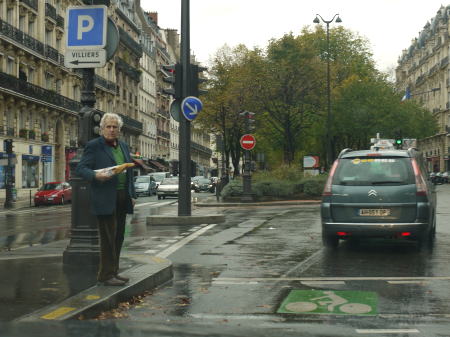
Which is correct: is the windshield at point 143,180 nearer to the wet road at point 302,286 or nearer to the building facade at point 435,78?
the wet road at point 302,286

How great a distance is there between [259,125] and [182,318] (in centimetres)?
5080

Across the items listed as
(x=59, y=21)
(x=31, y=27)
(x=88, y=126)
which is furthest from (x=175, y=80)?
(x=59, y=21)

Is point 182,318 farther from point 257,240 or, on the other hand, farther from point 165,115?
point 165,115

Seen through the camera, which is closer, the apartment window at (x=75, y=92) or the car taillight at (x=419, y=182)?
the car taillight at (x=419, y=182)

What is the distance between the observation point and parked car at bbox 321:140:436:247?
11.7 m

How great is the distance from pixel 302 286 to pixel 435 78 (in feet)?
330

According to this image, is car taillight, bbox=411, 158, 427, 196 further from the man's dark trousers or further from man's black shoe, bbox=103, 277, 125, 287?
man's black shoe, bbox=103, 277, 125, 287

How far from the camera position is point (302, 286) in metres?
8.35

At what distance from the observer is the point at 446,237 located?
1439 cm

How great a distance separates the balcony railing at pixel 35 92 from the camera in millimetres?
45631

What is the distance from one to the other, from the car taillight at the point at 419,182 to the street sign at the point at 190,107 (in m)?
7.51

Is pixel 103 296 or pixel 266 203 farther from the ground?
pixel 266 203

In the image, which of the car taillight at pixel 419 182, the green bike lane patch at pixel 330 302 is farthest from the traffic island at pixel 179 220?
the green bike lane patch at pixel 330 302

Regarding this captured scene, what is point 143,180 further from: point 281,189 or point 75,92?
point 281,189
